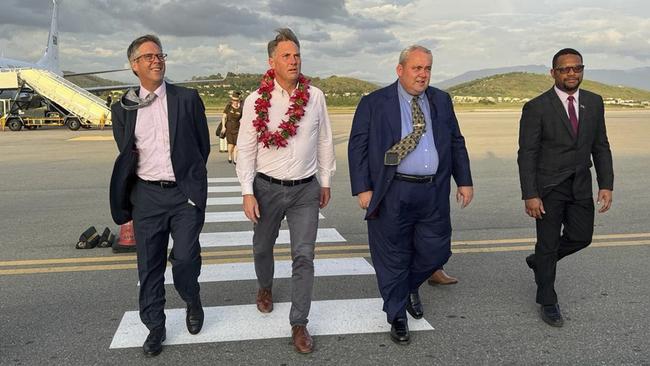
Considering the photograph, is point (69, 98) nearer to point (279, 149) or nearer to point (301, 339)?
point (279, 149)

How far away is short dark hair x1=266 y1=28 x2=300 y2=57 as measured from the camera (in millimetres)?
3617

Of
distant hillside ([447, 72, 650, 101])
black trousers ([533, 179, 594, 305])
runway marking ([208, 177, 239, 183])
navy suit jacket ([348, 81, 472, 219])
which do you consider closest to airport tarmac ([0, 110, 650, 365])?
black trousers ([533, 179, 594, 305])

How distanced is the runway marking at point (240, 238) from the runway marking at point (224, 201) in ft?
6.26

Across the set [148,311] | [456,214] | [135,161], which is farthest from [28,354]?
[456,214]

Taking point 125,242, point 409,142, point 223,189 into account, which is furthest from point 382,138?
point 223,189

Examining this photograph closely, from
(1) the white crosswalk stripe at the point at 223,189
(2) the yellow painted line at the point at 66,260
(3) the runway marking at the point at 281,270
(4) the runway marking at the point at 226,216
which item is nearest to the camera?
(3) the runway marking at the point at 281,270

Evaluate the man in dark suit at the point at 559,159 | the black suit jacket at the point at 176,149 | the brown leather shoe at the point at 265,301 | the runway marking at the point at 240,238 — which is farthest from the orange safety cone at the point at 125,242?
the man in dark suit at the point at 559,159

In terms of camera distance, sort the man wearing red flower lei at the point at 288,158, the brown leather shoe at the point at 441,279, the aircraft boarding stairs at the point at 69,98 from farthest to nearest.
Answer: the aircraft boarding stairs at the point at 69,98 → the brown leather shoe at the point at 441,279 → the man wearing red flower lei at the point at 288,158

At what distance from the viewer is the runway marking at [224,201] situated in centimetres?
888

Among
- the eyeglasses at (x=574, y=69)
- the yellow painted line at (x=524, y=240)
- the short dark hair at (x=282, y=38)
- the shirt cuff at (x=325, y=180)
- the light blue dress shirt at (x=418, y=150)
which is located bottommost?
the yellow painted line at (x=524, y=240)

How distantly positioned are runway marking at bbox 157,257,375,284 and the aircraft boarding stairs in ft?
81.7

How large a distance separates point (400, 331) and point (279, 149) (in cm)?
153

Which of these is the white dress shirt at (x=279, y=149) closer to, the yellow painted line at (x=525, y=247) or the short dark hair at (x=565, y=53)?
the short dark hair at (x=565, y=53)

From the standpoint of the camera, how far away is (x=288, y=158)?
3.77 meters
